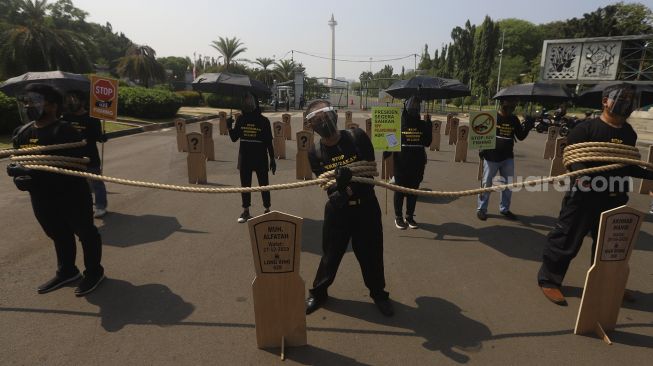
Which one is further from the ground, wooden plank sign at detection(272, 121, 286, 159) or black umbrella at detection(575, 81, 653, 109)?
black umbrella at detection(575, 81, 653, 109)

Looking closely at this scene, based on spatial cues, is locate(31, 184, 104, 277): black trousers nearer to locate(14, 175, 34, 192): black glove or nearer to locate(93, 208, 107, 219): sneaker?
locate(14, 175, 34, 192): black glove

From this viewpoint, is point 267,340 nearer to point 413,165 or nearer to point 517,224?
point 413,165

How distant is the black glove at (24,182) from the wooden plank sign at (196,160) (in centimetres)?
477

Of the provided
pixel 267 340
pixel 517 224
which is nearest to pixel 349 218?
pixel 267 340

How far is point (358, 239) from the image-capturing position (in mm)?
3623

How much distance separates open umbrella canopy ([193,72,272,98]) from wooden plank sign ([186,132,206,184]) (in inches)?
61.4

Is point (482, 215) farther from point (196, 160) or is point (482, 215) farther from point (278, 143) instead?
point (278, 143)

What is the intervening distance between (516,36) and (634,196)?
234 ft

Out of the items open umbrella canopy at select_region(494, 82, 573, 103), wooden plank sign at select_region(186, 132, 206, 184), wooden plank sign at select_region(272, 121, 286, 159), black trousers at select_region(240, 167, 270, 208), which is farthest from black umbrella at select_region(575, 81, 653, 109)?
wooden plank sign at select_region(272, 121, 286, 159)

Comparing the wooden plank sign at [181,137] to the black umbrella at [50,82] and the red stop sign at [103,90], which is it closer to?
the black umbrella at [50,82]

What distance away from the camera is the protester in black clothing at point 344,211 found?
133 inches

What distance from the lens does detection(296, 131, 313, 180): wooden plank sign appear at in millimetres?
9188

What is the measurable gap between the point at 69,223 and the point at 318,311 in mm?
2635

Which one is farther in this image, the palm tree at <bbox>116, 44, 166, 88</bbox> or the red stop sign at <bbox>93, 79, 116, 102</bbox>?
the palm tree at <bbox>116, 44, 166, 88</bbox>
